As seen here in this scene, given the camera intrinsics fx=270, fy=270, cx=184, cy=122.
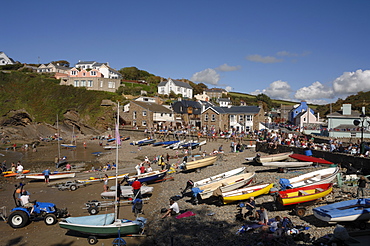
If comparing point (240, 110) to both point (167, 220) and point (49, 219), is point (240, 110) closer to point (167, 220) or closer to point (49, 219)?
point (167, 220)

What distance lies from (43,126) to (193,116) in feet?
119

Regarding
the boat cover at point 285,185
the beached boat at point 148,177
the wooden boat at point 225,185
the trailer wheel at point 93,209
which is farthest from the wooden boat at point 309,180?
the trailer wheel at point 93,209

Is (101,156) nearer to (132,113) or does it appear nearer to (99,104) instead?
(132,113)

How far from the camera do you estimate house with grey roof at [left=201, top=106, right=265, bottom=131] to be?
5216 centimetres

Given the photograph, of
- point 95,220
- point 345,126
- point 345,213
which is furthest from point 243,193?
point 345,126

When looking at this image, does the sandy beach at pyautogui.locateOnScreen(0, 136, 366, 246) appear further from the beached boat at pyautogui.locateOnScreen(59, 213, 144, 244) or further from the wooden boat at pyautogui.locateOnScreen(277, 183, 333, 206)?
the wooden boat at pyautogui.locateOnScreen(277, 183, 333, 206)

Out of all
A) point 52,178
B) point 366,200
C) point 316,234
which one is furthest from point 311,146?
point 52,178

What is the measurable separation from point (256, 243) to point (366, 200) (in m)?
5.52

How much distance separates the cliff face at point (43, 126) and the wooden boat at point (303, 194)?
54681 millimetres

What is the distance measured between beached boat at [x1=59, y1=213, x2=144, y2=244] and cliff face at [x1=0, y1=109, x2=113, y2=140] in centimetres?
5261

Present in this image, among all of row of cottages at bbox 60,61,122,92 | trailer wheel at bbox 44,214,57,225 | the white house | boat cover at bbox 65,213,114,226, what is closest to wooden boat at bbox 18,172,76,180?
trailer wheel at bbox 44,214,57,225

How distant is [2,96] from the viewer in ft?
247

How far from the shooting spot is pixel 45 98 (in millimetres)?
76562

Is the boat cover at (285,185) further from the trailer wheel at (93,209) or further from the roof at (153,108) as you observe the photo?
the roof at (153,108)
